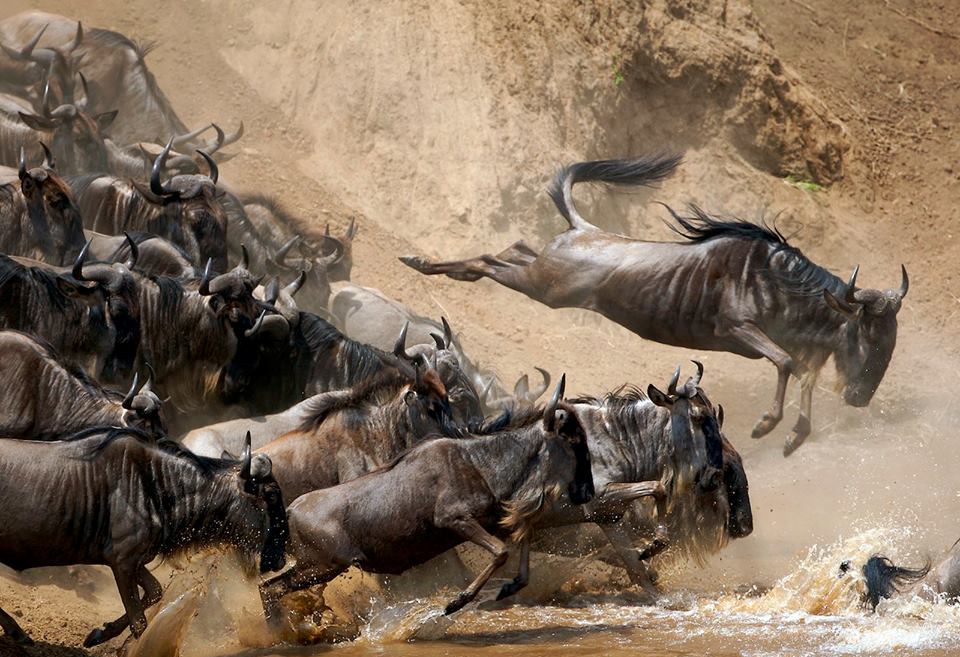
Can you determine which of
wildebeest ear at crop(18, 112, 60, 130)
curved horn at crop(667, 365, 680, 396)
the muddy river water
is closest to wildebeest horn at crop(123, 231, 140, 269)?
the muddy river water

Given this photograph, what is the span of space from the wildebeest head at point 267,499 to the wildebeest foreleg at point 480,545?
35.9 inches

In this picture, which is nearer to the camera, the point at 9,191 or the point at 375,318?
the point at 9,191

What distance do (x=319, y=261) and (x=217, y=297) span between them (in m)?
3.51

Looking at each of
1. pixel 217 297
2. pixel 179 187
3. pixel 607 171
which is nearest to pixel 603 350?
pixel 607 171

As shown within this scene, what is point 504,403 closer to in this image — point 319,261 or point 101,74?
point 319,261

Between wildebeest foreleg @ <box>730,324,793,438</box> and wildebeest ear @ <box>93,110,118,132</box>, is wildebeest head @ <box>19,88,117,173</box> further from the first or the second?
wildebeest foreleg @ <box>730,324,793,438</box>

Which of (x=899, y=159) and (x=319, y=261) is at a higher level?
(x=899, y=159)

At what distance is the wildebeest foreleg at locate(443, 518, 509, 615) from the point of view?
7.82m

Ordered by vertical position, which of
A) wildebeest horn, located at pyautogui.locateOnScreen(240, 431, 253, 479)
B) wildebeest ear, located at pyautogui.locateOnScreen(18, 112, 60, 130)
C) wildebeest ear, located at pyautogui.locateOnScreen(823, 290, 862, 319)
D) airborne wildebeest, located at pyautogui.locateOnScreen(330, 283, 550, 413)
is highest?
wildebeest ear, located at pyautogui.locateOnScreen(823, 290, 862, 319)

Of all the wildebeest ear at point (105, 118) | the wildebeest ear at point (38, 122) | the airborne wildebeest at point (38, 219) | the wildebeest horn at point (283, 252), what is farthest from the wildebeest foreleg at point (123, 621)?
the wildebeest ear at point (105, 118)

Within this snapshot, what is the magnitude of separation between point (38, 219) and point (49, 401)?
262 cm

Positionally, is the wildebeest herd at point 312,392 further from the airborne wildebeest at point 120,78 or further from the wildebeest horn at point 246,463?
the airborne wildebeest at point 120,78

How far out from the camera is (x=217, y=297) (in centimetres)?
1006

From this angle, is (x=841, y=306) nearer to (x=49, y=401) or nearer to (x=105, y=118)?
(x=49, y=401)
